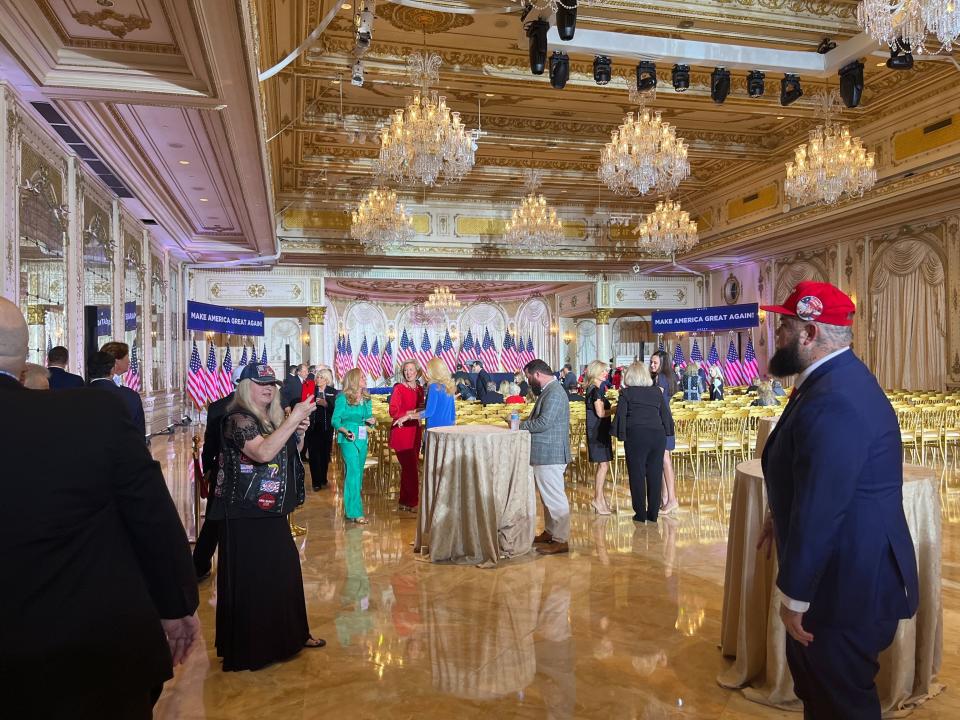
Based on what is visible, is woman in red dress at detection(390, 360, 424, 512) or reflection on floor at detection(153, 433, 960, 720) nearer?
reflection on floor at detection(153, 433, 960, 720)

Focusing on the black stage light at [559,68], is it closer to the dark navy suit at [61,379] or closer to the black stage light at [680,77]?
the black stage light at [680,77]

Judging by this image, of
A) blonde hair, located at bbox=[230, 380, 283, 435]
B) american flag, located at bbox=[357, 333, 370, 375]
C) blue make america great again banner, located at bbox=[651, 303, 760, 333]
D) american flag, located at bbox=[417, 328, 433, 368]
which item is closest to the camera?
blonde hair, located at bbox=[230, 380, 283, 435]

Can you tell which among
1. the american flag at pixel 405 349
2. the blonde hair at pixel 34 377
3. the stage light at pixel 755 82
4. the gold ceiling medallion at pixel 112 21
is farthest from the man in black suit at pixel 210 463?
the american flag at pixel 405 349

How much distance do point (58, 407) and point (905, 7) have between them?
261 inches

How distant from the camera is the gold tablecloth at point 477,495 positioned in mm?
5309

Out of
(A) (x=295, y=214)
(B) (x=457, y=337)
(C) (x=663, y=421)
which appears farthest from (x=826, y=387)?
(B) (x=457, y=337)

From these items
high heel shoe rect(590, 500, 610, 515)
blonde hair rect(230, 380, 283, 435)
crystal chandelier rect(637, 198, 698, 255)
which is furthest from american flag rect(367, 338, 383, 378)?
blonde hair rect(230, 380, 283, 435)

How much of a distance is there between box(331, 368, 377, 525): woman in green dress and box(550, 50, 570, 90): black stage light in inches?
190

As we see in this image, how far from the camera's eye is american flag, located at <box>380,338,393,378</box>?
2502cm

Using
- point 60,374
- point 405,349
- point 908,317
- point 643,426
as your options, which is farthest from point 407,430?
point 405,349

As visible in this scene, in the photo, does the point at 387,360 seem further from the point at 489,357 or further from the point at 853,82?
the point at 853,82

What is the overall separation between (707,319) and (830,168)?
8308 millimetres

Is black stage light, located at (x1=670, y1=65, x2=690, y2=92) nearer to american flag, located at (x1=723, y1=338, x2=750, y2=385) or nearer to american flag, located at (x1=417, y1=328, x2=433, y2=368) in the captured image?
american flag, located at (x1=723, y1=338, x2=750, y2=385)

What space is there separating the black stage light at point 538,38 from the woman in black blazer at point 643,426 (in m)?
3.96
